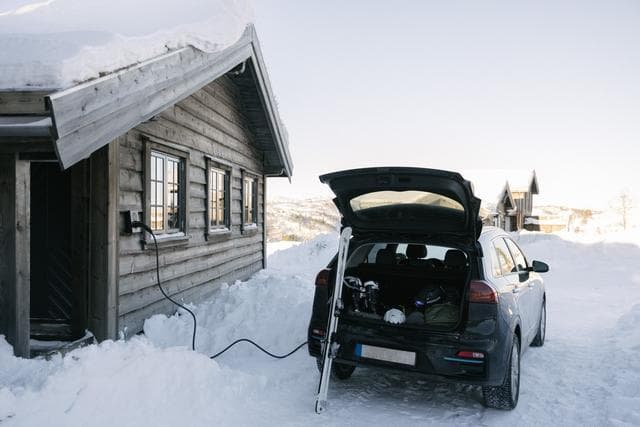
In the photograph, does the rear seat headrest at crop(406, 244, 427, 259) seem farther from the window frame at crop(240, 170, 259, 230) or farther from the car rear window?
the window frame at crop(240, 170, 259, 230)

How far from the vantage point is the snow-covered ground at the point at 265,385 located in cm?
369

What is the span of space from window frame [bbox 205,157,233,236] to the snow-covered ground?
6.06 feet

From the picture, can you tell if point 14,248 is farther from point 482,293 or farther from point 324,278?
point 482,293

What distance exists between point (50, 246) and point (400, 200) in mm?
4242

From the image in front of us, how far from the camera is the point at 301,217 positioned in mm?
42688

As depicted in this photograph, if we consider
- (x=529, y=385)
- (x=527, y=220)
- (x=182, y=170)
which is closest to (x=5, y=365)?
(x=182, y=170)

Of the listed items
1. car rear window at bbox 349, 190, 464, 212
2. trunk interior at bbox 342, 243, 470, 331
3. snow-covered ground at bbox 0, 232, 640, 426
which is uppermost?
car rear window at bbox 349, 190, 464, 212

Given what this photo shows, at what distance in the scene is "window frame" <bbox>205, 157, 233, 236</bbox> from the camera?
854 centimetres

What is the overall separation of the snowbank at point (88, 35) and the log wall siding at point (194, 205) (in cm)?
135

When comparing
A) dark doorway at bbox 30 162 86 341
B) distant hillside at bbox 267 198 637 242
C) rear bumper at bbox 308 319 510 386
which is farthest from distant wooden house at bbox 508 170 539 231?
dark doorway at bbox 30 162 86 341

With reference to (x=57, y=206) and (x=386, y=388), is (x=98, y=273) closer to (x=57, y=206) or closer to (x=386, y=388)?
(x=57, y=206)

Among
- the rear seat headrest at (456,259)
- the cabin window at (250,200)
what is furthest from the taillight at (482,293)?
the cabin window at (250,200)

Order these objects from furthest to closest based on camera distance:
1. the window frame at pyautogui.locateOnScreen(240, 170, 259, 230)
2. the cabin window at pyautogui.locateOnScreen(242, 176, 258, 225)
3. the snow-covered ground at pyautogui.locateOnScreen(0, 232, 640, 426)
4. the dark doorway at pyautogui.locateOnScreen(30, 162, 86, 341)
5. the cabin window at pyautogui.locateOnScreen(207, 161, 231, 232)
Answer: the cabin window at pyautogui.locateOnScreen(242, 176, 258, 225) → the window frame at pyautogui.locateOnScreen(240, 170, 259, 230) → the cabin window at pyautogui.locateOnScreen(207, 161, 231, 232) → the dark doorway at pyautogui.locateOnScreen(30, 162, 86, 341) → the snow-covered ground at pyautogui.locateOnScreen(0, 232, 640, 426)

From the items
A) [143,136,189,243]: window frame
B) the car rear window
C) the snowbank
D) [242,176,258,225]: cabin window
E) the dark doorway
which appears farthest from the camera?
[242,176,258,225]: cabin window
